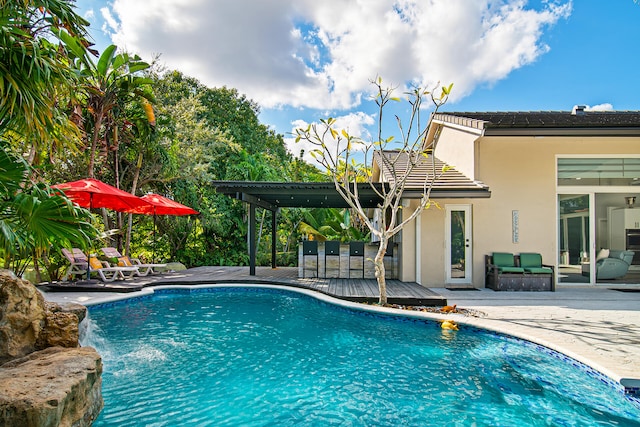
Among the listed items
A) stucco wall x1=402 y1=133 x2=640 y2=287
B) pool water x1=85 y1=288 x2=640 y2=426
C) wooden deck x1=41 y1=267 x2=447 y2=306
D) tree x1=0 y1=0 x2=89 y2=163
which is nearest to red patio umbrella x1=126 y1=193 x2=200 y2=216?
wooden deck x1=41 y1=267 x2=447 y2=306

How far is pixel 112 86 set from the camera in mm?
11406

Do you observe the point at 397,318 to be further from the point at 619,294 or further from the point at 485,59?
the point at 485,59

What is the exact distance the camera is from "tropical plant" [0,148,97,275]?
3685 mm

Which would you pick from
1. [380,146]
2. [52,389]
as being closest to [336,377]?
[52,389]

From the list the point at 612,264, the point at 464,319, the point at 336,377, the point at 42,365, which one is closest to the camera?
the point at 42,365

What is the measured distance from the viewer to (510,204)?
429 inches

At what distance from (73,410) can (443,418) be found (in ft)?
11.1

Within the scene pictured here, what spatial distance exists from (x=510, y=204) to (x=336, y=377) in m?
8.62

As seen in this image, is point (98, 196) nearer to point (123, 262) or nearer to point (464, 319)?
point (123, 262)

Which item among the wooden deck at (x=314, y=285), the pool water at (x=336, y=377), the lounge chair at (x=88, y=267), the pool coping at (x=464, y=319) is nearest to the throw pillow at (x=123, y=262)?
the lounge chair at (x=88, y=267)

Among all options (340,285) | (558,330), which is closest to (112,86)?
(340,285)

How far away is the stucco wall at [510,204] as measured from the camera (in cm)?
1088

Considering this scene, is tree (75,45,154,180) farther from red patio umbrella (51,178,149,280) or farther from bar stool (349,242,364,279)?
bar stool (349,242,364,279)

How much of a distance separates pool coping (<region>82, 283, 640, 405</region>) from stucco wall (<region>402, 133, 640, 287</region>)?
352 cm
